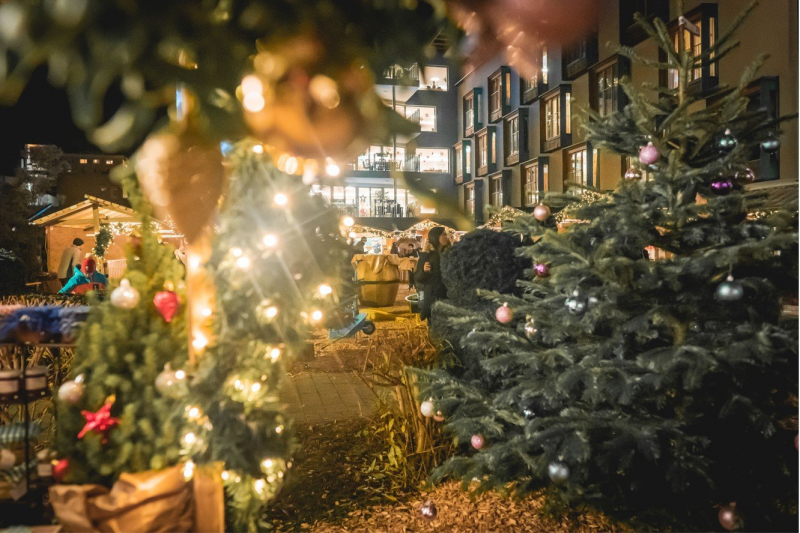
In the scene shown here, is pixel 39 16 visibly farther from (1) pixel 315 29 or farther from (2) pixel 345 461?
(2) pixel 345 461

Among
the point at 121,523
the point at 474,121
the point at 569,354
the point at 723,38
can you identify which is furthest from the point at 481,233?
the point at 474,121

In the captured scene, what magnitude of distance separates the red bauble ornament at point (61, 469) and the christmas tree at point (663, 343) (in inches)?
84.1

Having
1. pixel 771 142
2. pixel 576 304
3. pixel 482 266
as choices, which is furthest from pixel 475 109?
pixel 576 304

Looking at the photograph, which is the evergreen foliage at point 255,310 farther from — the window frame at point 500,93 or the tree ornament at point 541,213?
the window frame at point 500,93

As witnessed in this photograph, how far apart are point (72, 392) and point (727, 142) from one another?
3.72 meters

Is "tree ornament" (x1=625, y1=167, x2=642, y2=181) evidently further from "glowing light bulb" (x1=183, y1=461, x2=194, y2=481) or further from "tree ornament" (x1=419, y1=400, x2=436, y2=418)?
"glowing light bulb" (x1=183, y1=461, x2=194, y2=481)

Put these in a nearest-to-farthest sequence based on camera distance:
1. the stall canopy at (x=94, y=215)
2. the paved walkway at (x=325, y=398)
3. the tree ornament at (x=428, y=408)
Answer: the tree ornament at (x=428, y=408)
the paved walkway at (x=325, y=398)
the stall canopy at (x=94, y=215)

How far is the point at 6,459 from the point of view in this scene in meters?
2.84

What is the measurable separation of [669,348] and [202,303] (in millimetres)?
2411

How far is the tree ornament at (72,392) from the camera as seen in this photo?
249 cm

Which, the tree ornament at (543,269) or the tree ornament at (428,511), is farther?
the tree ornament at (543,269)

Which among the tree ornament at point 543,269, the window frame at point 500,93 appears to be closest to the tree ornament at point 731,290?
the tree ornament at point 543,269

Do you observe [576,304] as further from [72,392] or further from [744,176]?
[72,392]

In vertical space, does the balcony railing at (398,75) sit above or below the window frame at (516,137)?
below
